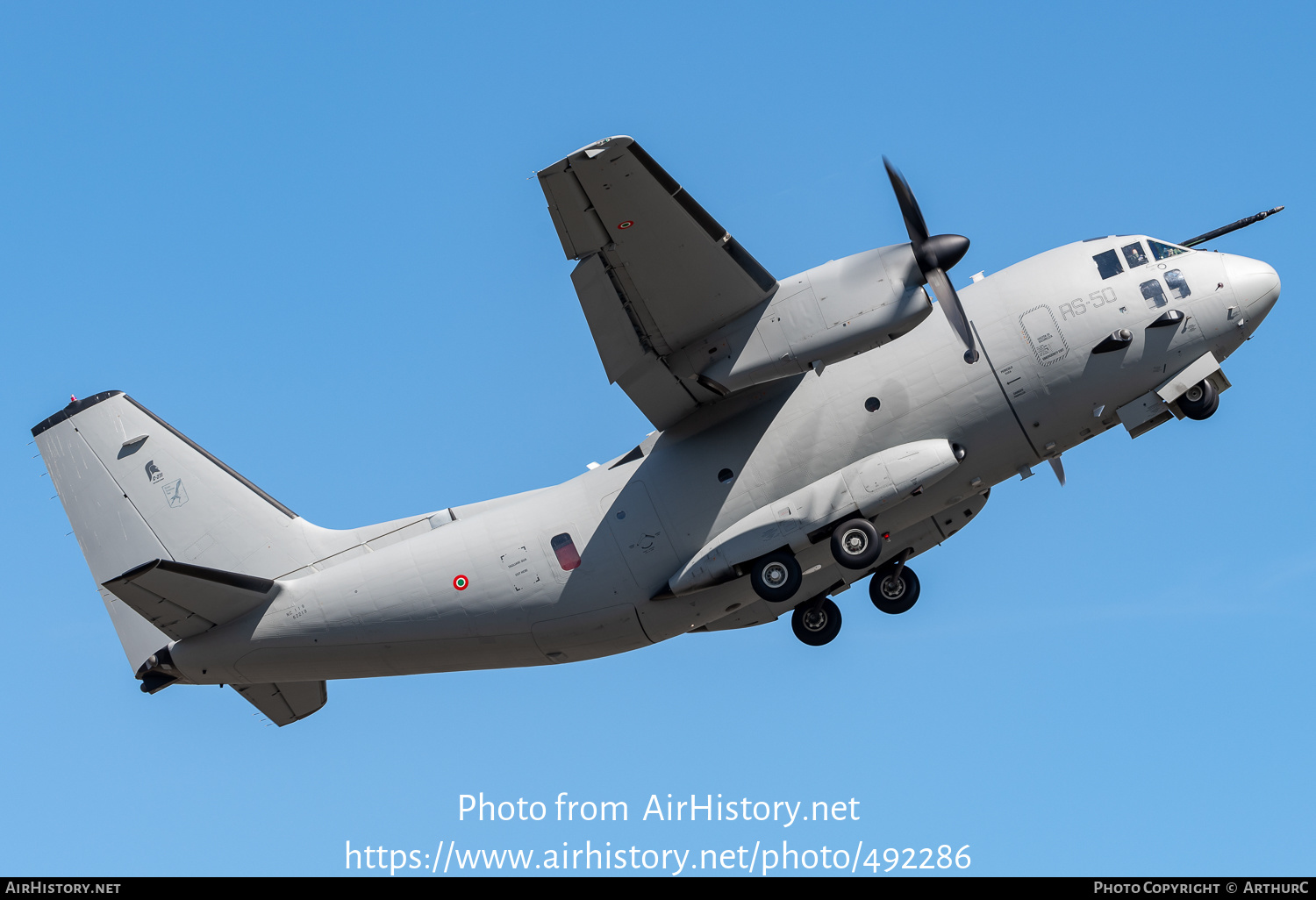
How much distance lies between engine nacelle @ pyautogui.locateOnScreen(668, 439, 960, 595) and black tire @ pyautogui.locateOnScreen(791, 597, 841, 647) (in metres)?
3.37

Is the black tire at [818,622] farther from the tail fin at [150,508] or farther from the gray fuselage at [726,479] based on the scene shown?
the tail fin at [150,508]

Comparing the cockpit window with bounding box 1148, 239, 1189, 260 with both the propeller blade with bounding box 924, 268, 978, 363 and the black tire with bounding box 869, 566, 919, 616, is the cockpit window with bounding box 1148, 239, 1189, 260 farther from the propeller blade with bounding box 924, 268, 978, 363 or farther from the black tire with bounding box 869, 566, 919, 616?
the black tire with bounding box 869, 566, 919, 616

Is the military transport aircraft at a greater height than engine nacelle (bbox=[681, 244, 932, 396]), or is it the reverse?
engine nacelle (bbox=[681, 244, 932, 396])

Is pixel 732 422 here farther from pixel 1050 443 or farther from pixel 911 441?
pixel 1050 443

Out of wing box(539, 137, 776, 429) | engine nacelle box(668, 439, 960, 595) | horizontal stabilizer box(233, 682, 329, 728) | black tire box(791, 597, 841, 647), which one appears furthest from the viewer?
black tire box(791, 597, 841, 647)

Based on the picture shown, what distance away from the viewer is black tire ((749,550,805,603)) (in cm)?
2184

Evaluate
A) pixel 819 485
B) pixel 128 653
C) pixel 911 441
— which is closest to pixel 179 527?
pixel 128 653

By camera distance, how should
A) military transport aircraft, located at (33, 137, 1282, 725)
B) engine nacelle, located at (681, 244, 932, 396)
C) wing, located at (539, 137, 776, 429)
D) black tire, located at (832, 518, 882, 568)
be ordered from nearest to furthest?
wing, located at (539, 137, 776, 429), engine nacelle, located at (681, 244, 932, 396), military transport aircraft, located at (33, 137, 1282, 725), black tire, located at (832, 518, 882, 568)

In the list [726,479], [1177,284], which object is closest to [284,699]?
[726,479]

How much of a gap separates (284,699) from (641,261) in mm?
11537

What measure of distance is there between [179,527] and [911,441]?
14279 mm

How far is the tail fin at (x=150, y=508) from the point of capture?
80.8ft

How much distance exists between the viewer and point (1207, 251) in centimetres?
2208

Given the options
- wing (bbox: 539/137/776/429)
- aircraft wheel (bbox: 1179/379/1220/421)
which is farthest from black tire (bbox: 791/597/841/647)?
aircraft wheel (bbox: 1179/379/1220/421)
